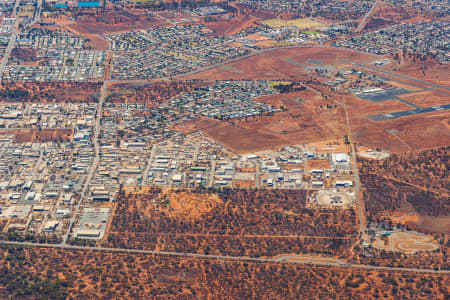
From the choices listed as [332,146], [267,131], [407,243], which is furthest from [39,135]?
[407,243]

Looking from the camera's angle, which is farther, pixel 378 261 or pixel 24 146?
pixel 24 146

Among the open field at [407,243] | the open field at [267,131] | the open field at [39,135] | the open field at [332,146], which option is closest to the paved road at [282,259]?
the open field at [407,243]

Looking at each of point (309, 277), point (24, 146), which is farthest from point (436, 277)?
point (24, 146)

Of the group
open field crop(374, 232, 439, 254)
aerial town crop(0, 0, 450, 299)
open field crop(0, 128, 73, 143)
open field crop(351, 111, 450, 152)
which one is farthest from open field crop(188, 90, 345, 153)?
open field crop(374, 232, 439, 254)

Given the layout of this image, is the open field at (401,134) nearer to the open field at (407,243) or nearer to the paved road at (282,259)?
the open field at (407,243)

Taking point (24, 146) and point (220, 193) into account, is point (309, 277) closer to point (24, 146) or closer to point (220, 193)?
point (220, 193)

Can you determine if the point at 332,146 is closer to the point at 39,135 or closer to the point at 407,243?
the point at 407,243

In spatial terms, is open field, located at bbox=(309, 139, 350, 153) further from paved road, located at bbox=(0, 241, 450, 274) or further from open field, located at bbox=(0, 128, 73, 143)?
open field, located at bbox=(0, 128, 73, 143)
